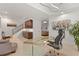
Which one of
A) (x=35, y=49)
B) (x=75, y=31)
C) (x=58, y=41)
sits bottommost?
(x=35, y=49)

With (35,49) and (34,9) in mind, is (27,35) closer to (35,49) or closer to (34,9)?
(35,49)

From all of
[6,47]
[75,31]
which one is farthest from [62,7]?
[6,47]

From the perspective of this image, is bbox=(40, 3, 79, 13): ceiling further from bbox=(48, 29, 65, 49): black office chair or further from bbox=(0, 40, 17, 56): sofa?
bbox=(0, 40, 17, 56): sofa

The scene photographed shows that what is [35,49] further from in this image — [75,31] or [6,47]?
[75,31]

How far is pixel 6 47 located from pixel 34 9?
2.29 ft

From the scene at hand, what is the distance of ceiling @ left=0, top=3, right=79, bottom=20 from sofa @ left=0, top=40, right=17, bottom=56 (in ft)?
1.27

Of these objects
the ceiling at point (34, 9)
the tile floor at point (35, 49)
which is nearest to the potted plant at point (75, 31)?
the tile floor at point (35, 49)

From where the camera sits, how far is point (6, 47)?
2172mm

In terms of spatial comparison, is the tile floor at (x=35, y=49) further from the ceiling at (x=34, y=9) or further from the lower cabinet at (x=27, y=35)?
the ceiling at (x=34, y=9)

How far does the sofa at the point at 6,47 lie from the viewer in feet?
7.12

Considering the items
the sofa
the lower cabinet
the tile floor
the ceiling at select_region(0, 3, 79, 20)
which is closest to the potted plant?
the tile floor

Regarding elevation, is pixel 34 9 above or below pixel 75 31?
above

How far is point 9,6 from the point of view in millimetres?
2223

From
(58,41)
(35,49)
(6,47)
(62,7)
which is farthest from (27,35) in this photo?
(62,7)
